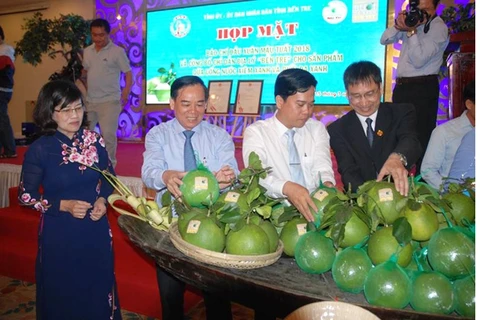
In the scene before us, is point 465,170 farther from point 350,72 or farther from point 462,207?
point 462,207

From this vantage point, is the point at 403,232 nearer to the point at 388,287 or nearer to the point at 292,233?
the point at 388,287

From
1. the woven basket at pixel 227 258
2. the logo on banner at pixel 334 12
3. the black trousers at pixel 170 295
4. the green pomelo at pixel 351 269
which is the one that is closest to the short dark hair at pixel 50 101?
the black trousers at pixel 170 295

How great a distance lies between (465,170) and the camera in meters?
2.05

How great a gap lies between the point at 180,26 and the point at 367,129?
5.93 meters

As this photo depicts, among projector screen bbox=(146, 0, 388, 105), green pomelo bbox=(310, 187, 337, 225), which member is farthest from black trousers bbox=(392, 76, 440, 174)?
projector screen bbox=(146, 0, 388, 105)

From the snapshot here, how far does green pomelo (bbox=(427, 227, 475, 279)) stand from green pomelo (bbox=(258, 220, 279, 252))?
0.39m

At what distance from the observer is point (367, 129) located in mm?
2096

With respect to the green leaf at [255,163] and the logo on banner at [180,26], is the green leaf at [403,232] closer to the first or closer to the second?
the green leaf at [255,163]

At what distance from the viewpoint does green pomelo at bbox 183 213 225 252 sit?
1.15m

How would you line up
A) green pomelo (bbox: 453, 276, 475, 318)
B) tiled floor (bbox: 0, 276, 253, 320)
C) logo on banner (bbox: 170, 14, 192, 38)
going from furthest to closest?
1. logo on banner (bbox: 170, 14, 192, 38)
2. tiled floor (bbox: 0, 276, 253, 320)
3. green pomelo (bbox: 453, 276, 475, 318)

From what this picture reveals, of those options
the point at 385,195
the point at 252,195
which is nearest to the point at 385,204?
the point at 385,195

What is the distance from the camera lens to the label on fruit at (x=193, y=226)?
1.17 m

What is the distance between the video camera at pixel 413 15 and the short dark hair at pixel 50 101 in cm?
226

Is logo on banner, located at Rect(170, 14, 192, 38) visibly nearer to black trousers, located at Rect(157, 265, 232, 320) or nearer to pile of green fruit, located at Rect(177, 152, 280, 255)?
black trousers, located at Rect(157, 265, 232, 320)
